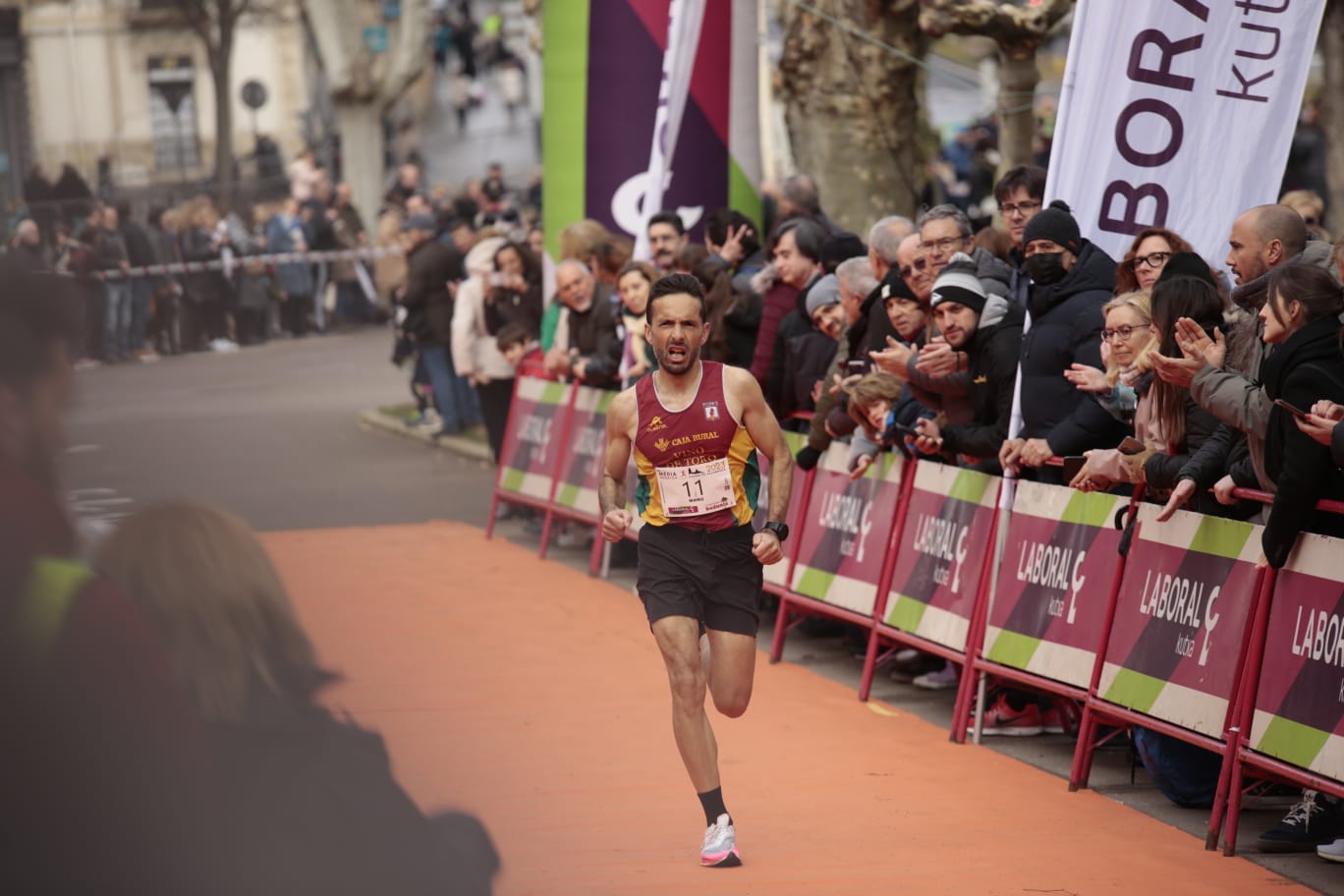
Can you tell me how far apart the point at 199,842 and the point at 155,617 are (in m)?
0.29

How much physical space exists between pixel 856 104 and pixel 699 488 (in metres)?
11.1

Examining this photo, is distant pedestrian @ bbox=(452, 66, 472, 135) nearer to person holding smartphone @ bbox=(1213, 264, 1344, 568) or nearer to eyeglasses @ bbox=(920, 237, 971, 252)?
eyeglasses @ bbox=(920, 237, 971, 252)

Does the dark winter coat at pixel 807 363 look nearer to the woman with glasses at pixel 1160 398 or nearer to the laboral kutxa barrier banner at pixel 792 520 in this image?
the laboral kutxa barrier banner at pixel 792 520

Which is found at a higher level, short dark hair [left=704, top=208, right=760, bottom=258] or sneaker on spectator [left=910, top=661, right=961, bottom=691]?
short dark hair [left=704, top=208, right=760, bottom=258]

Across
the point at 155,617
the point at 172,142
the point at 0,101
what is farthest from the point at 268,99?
the point at 155,617

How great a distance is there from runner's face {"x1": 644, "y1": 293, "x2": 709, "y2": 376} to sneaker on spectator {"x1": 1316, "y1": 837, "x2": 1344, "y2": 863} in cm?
283

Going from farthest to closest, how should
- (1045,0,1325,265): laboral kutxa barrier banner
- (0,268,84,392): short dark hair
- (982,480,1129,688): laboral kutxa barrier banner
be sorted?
(1045,0,1325,265): laboral kutxa barrier banner → (982,480,1129,688): laboral kutxa barrier banner → (0,268,84,392): short dark hair

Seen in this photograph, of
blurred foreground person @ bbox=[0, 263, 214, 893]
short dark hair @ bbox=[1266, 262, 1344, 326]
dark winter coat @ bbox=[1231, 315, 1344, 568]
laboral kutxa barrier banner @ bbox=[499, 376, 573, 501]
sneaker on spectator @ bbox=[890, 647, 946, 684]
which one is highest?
blurred foreground person @ bbox=[0, 263, 214, 893]

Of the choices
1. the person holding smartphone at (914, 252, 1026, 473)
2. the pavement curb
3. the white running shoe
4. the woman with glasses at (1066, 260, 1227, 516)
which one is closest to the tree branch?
the person holding smartphone at (914, 252, 1026, 473)

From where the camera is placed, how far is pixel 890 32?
1755 cm

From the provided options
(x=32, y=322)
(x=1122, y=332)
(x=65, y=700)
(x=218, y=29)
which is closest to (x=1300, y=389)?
(x=1122, y=332)

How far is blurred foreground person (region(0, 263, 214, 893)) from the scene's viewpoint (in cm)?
219

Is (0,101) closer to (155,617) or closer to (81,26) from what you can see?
(81,26)

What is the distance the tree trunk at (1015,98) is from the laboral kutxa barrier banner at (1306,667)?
9.51m
